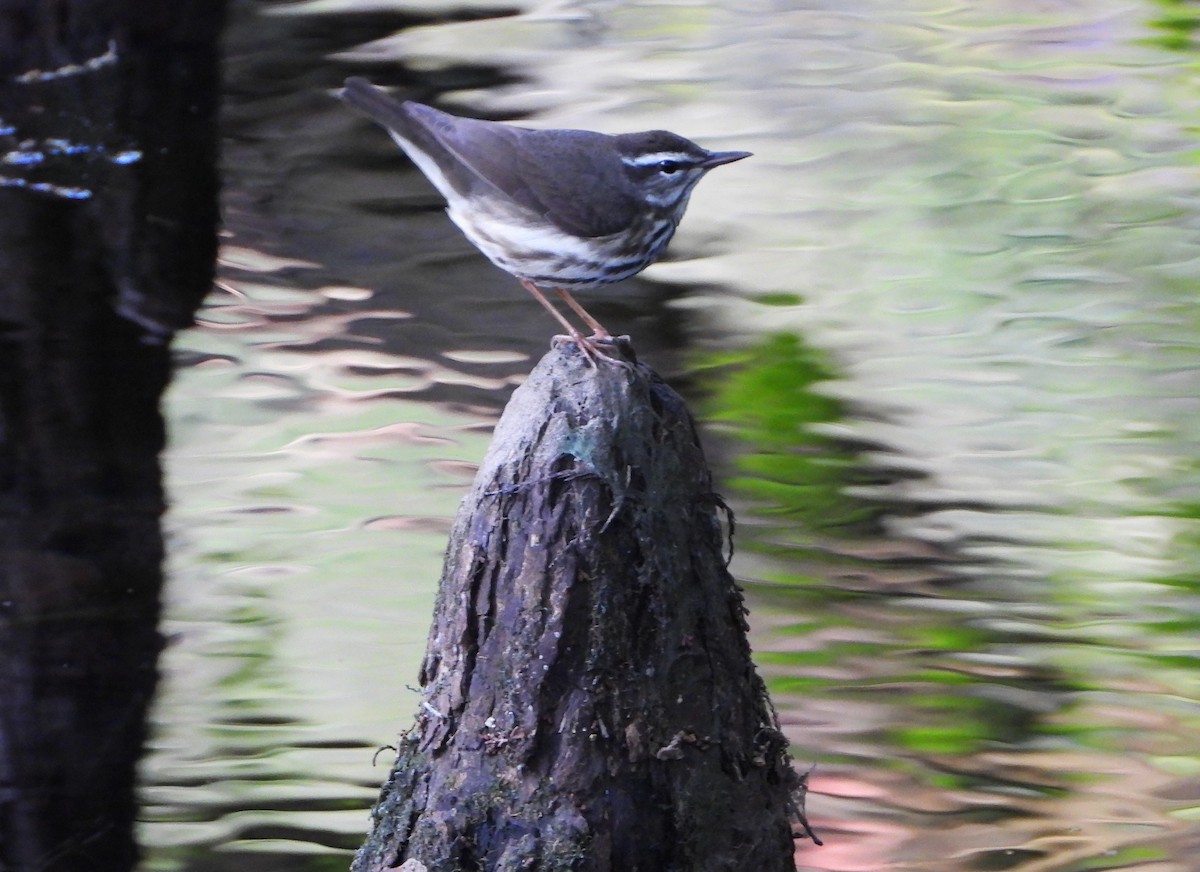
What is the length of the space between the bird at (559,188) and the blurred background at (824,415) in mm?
1872

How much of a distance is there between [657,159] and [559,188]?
261mm

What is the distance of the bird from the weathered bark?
2.65ft

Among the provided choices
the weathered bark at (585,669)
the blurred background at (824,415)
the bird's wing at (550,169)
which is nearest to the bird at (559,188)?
the bird's wing at (550,169)

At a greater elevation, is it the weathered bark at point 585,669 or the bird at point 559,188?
the bird at point 559,188

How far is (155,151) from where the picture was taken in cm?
845

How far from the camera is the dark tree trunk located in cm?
457

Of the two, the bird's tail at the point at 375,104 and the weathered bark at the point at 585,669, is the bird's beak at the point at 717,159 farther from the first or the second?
the weathered bark at the point at 585,669

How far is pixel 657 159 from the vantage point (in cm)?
364

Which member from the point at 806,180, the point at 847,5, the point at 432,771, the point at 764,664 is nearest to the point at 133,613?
the point at 764,664

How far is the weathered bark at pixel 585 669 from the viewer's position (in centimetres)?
265

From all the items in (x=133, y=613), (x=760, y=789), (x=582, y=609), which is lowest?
(x=133, y=613)

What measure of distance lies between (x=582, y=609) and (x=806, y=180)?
809 cm

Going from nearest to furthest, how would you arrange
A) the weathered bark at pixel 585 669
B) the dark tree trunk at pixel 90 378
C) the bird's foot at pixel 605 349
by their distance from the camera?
1. the weathered bark at pixel 585 669
2. the bird's foot at pixel 605 349
3. the dark tree trunk at pixel 90 378

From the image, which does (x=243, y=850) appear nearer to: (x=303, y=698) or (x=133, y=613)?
(x=303, y=698)
